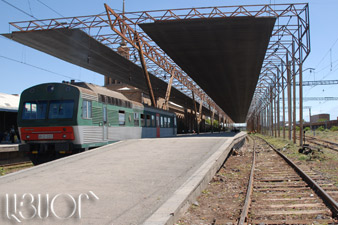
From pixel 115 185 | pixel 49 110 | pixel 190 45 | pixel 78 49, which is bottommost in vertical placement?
pixel 115 185

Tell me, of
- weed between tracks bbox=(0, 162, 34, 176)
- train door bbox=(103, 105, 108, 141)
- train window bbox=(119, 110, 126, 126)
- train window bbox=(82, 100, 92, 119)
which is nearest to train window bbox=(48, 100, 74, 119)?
train window bbox=(82, 100, 92, 119)

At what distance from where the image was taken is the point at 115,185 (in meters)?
8.02

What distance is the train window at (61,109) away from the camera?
14.3 meters

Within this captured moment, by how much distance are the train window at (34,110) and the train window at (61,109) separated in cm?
36

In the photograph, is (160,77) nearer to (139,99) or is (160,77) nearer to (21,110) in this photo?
(139,99)

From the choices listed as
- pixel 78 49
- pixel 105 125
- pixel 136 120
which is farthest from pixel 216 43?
pixel 105 125

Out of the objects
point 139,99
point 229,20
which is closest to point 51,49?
point 229,20

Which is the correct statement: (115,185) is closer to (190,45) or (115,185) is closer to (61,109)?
(61,109)

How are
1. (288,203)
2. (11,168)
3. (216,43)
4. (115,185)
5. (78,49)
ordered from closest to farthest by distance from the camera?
(288,203), (115,185), (11,168), (216,43), (78,49)

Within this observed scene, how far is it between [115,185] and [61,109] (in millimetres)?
7436

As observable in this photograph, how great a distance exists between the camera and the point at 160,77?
48750mm

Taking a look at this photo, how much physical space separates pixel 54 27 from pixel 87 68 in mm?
9970

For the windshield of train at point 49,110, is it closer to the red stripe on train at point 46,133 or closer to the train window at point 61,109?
the train window at point 61,109

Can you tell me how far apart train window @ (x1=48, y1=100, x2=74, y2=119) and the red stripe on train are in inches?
20.3
